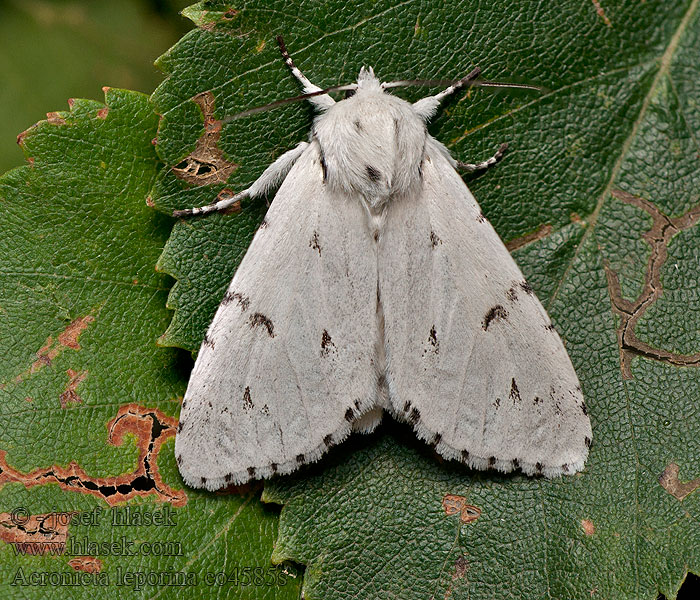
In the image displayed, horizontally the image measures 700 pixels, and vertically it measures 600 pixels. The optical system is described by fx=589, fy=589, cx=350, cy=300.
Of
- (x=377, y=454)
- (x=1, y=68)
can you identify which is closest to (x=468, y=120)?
(x=377, y=454)

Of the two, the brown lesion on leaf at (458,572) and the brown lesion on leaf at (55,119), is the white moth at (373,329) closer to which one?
the brown lesion on leaf at (458,572)

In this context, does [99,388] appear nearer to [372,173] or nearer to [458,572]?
[372,173]

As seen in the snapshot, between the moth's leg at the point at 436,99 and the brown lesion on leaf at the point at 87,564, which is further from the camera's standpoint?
the moth's leg at the point at 436,99

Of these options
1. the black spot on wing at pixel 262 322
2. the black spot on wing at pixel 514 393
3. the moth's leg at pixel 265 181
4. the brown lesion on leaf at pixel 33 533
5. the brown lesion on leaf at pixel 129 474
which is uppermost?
the moth's leg at pixel 265 181

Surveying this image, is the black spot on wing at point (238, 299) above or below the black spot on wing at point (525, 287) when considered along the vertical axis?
below

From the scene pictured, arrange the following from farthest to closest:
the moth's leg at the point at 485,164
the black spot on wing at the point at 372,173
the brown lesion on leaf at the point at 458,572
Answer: the moth's leg at the point at 485,164, the brown lesion on leaf at the point at 458,572, the black spot on wing at the point at 372,173

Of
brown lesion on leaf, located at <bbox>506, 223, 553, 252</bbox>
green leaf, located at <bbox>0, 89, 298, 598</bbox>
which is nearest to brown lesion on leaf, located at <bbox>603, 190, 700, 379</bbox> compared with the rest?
brown lesion on leaf, located at <bbox>506, 223, 553, 252</bbox>

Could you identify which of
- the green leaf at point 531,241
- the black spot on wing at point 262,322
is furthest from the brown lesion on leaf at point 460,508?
the black spot on wing at point 262,322
